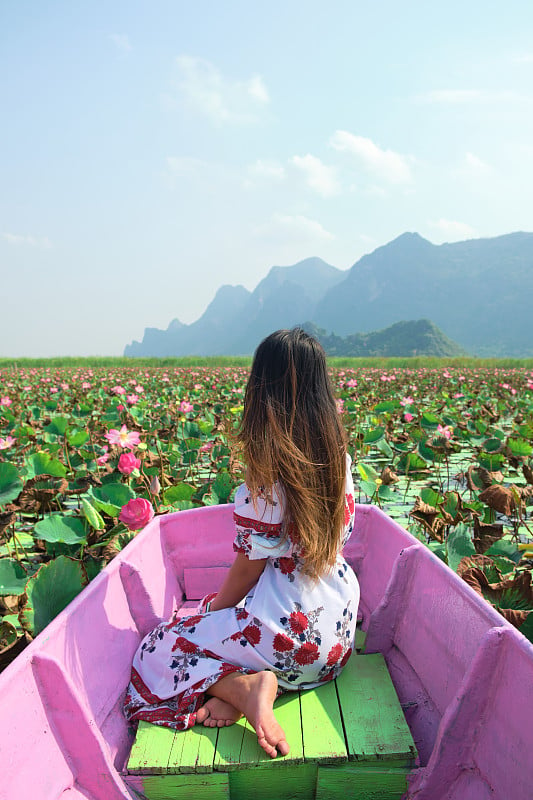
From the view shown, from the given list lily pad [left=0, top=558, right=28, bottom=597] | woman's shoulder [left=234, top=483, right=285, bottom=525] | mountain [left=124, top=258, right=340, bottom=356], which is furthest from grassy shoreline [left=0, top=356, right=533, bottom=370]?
mountain [left=124, top=258, right=340, bottom=356]

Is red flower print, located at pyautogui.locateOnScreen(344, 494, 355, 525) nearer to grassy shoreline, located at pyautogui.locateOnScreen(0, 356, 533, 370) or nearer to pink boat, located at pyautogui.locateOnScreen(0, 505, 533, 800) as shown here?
pink boat, located at pyautogui.locateOnScreen(0, 505, 533, 800)

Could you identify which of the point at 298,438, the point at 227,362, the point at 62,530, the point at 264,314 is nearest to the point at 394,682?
the point at 298,438

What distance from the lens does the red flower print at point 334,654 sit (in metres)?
1.38

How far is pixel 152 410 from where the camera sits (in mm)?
7035

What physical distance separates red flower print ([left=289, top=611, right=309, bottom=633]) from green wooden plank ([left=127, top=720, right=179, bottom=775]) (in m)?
0.37

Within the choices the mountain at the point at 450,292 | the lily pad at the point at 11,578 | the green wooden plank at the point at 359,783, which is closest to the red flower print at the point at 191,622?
the green wooden plank at the point at 359,783

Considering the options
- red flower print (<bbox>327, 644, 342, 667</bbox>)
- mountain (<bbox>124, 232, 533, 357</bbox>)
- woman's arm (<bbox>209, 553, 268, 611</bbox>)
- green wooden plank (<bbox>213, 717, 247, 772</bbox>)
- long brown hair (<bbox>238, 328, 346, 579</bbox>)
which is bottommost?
green wooden plank (<bbox>213, 717, 247, 772</bbox>)

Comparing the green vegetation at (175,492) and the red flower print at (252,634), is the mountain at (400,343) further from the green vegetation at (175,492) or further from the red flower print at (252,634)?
the red flower print at (252,634)

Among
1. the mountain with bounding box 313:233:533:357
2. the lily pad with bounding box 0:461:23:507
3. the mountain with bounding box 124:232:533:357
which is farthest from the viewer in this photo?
the mountain with bounding box 124:232:533:357

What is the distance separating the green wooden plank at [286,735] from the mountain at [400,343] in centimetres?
6722

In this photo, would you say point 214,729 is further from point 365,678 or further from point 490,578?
point 490,578

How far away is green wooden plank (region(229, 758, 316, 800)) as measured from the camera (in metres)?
1.19

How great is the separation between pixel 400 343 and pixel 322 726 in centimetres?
7411

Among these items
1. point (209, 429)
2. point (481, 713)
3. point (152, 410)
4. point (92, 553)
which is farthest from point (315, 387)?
point (152, 410)
